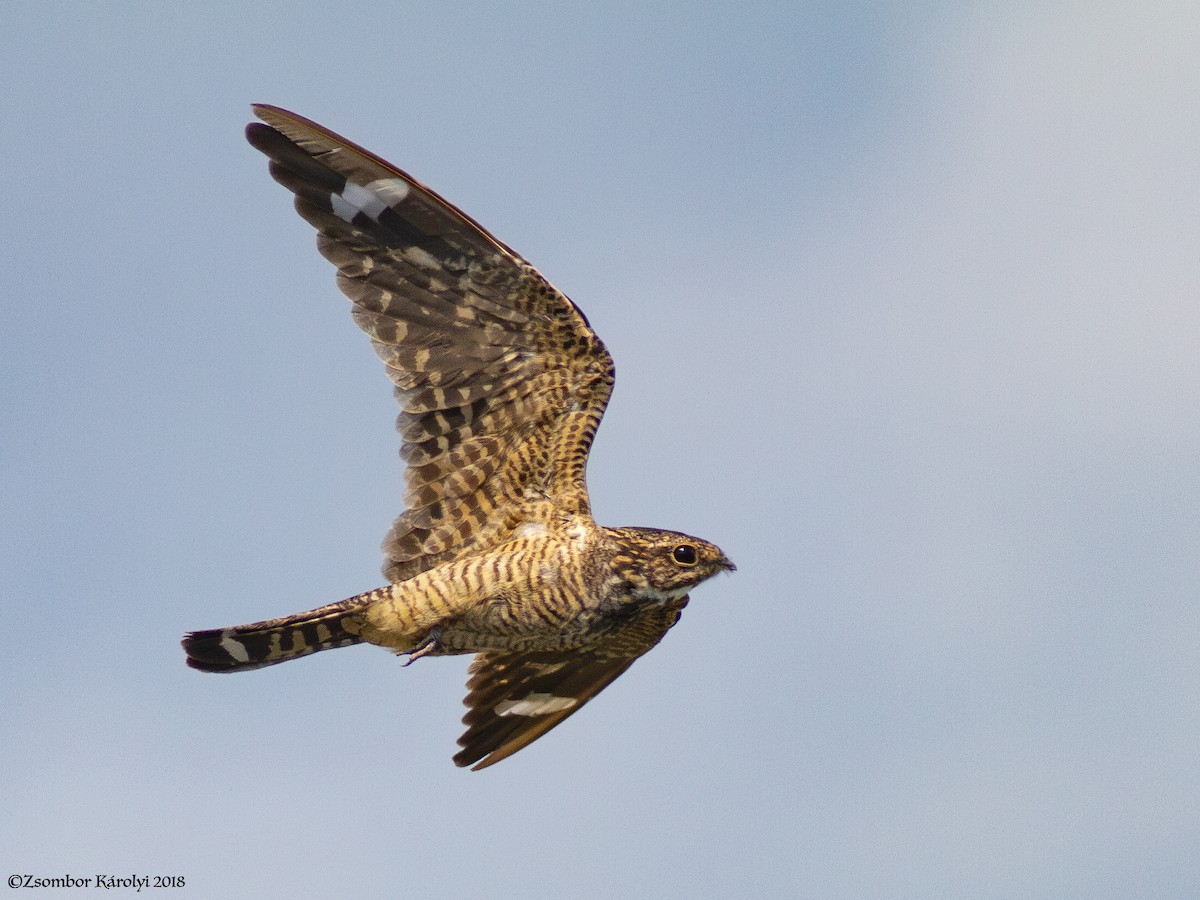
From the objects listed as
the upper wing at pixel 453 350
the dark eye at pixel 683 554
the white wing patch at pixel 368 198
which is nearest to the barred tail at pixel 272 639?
the upper wing at pixel 453 350

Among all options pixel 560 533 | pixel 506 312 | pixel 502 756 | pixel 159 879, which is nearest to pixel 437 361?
pixel 506 312

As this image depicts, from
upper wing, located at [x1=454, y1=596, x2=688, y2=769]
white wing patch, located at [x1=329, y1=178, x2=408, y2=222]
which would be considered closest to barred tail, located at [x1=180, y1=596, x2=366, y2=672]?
upper wing, located at [x1=454, y1=596, x2=688, y2=769]

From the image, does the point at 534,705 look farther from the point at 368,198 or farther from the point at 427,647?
the point at 368,198

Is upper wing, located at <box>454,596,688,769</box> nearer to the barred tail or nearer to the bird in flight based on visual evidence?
the bird in flight

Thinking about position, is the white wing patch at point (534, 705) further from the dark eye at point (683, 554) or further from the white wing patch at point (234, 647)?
the white wing patch at point (234, 647)

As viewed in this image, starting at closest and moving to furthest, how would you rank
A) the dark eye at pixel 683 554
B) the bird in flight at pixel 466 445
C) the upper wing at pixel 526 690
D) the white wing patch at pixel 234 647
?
the white wing patch at pixel 234 647 < the bird in flight at pixel 466 445 < the dark eye at pixel 683 554 < the upper wing at pixel 526 690

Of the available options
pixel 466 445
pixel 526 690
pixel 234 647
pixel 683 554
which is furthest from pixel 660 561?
pixel 234 647

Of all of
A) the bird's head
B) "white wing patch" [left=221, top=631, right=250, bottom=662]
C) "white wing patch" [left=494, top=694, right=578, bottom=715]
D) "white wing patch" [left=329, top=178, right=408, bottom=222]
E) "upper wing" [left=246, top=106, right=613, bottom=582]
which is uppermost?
"white wing patch" [left=329, top=178, right=408, bottom=222]

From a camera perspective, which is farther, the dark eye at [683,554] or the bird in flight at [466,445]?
the dark eye at [683,554]
